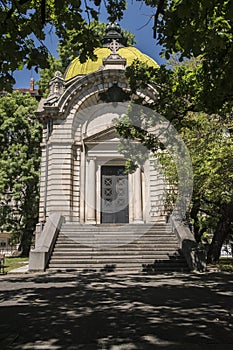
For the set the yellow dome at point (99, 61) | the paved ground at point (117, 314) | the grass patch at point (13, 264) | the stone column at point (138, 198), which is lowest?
the grass patch at point (13, 264)

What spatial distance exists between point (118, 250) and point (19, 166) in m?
13.1

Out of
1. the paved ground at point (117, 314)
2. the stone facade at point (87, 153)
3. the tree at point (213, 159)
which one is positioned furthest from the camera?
the stone facade at point (87, 153)

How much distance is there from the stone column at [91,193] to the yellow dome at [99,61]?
7.98m

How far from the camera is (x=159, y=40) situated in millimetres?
7043

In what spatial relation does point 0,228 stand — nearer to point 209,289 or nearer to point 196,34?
point 209,289

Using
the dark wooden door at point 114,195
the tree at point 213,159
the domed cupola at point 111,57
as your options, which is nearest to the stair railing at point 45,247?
the dark wooden door at point 114,195

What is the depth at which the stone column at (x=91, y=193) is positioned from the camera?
2081cm

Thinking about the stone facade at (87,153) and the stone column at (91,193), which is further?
the stone column at (91,193)

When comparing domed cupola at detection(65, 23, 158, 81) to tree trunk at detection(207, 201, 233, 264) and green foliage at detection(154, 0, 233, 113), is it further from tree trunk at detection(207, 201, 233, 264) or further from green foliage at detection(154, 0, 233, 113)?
green foliage at detection(154, 0, 233, 113)

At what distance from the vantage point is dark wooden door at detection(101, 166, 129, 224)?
21500 mm

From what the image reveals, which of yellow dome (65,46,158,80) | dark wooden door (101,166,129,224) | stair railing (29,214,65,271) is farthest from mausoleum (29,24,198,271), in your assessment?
yellow dome (65,46,158,80)

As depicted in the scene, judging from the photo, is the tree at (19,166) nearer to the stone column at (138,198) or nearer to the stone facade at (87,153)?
the stone facade at (87,153)

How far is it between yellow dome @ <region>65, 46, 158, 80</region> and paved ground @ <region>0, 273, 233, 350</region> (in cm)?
1846

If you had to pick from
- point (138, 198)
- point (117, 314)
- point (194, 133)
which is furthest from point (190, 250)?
point (117, 314)
